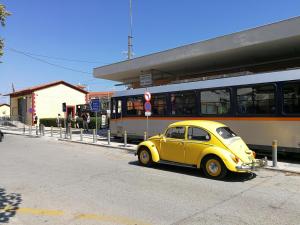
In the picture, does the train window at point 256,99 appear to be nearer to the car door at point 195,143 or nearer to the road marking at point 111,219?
the car door at point 195,143

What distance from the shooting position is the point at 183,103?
15.3 metres

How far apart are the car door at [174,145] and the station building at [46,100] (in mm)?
33188

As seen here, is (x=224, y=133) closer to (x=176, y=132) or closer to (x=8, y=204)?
(x=176, y=132)

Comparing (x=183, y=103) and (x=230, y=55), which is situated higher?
(x=230, y=55)

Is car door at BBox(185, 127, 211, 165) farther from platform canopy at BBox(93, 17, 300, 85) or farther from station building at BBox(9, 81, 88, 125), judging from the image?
station building at BBox(9, 81, 88, 125)

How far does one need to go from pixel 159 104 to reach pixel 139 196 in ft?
32.2

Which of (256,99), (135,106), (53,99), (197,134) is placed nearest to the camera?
(197,134)

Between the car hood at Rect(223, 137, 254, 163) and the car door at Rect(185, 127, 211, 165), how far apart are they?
0.57 m

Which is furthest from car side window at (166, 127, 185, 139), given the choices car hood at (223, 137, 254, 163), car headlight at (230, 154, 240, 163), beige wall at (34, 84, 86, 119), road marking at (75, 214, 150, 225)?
beige wall at (34, 84, 86, 119)

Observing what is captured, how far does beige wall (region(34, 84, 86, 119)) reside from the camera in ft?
137

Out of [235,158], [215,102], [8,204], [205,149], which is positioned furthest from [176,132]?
[8,204]

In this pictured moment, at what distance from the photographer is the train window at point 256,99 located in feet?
39.0

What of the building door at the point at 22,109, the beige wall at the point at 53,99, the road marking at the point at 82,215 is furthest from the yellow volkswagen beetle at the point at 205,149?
the building door at the point at 22,109

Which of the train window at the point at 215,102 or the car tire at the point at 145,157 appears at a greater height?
the train window at the point at 215,102
